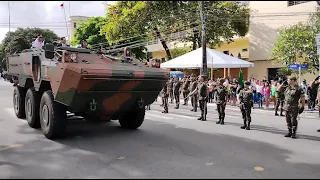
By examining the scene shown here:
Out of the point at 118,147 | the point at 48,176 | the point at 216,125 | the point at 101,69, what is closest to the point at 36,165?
the point at 48,176

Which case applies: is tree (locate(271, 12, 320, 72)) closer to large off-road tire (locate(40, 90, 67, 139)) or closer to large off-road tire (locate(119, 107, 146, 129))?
large off-road tire (locate(119, 107, 146, 129))

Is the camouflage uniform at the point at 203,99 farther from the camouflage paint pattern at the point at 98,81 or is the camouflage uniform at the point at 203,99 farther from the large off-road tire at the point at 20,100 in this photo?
the large off-road tire at the point at 20,100

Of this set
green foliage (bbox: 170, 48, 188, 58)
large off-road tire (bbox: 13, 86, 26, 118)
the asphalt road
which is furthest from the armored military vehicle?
green foliage (bbox: 170, 48, 188, 58)

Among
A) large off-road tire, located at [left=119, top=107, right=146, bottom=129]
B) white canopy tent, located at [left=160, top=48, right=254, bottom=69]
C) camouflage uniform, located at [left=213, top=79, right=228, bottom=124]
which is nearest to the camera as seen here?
large off-road tire, located at [left=119, top=107, right=146, bottom=129]

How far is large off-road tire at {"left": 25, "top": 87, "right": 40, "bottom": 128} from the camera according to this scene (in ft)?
27.9

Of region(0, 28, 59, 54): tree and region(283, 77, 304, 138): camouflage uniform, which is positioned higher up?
region(0, 28, 59, 54): tree

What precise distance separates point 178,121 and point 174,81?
6441 millimetres

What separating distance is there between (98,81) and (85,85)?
26 centimetres

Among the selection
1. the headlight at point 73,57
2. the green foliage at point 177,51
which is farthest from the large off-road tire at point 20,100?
the green foliage at point 177,51

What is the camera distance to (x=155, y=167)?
17.9 feet

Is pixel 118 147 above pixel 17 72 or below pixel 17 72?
below

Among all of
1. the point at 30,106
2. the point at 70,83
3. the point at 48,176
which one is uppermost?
the point at 70,83

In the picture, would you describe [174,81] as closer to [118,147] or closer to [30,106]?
[30,106]

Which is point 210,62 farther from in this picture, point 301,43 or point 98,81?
point 98,81
